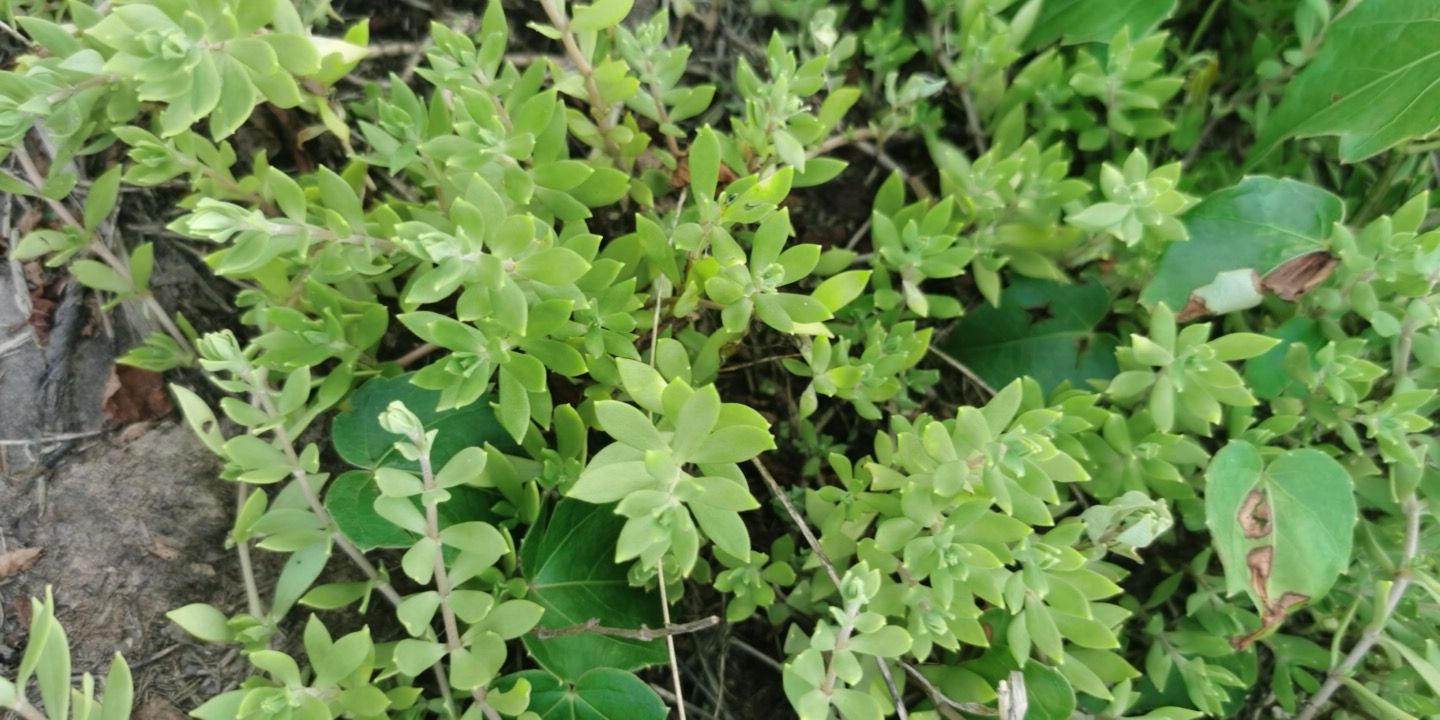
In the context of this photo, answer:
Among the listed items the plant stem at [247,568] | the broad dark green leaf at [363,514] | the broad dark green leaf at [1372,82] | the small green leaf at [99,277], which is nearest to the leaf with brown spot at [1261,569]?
the broad dark green leaf at [1372,82]

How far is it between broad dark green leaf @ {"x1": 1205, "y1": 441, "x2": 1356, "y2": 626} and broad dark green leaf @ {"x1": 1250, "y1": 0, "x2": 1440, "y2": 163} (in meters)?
0.67

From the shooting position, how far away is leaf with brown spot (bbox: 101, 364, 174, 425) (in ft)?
6.07

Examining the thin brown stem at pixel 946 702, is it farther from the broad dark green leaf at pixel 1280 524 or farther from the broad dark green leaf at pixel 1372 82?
the broad dark green leaf at pixel 1372 82

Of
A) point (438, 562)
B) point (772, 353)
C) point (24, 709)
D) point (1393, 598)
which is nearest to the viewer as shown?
point (24, 709)

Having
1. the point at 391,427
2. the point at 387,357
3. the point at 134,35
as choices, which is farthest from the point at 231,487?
the point at 134,35

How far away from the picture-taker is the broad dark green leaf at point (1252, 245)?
196 cm

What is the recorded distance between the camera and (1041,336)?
2.16 m

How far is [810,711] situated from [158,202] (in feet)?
5.33

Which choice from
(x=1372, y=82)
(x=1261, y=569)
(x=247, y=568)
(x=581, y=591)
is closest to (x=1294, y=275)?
(x=1372, y=82)

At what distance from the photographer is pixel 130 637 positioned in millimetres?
1750

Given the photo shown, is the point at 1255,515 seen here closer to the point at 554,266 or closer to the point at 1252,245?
the point at 1252,245

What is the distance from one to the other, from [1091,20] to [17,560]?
244 centimetres

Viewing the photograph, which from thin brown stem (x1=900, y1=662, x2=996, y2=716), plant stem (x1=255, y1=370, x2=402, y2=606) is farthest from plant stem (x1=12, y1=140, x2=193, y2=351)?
thin brown stem (x1=900, y1=662, x2=996, y2=716)

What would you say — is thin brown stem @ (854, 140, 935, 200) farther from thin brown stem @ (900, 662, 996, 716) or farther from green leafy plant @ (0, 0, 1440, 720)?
thin brown stem @ (900, 662, 996, 716)
